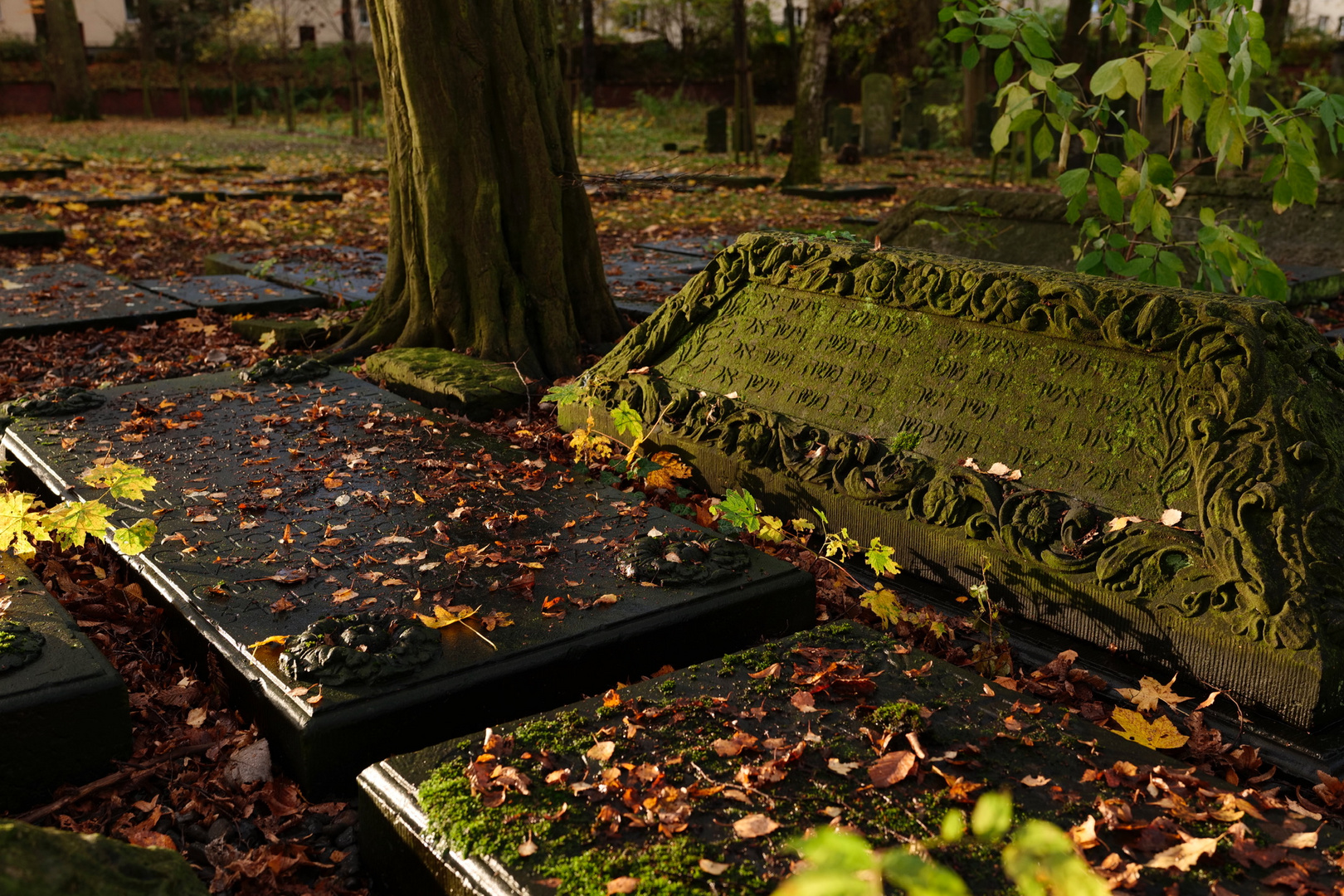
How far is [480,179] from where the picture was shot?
5816 mm

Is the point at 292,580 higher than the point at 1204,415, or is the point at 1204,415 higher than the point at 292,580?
the point at 1204,415

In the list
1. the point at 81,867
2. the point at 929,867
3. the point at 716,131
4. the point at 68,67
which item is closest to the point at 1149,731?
the point at 929,867

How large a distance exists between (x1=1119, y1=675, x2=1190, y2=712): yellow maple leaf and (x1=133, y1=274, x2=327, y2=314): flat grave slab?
6.36m

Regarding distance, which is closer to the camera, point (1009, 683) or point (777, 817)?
point (777, 817)

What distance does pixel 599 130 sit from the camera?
28625mm

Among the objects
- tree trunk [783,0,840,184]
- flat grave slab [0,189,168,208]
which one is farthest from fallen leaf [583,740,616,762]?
tree trunk [783,0,840,184]

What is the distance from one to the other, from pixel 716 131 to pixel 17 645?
2111 centimetres

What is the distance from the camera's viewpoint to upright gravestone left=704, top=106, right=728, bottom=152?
74.0 ft

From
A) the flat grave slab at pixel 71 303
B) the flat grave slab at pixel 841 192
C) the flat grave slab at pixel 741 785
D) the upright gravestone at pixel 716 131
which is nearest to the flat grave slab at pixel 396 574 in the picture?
the flat grave slab at pixel 741 785

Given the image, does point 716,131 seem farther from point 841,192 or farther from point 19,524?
point 19,524

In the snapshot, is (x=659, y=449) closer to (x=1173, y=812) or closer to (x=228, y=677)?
(x=228, y=677)

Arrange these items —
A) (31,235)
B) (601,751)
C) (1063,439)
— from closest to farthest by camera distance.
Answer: (601,751)
(1063,439)
(31,235)

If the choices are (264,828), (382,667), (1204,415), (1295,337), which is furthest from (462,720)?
(1295,337)

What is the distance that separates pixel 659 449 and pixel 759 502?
60 cm
